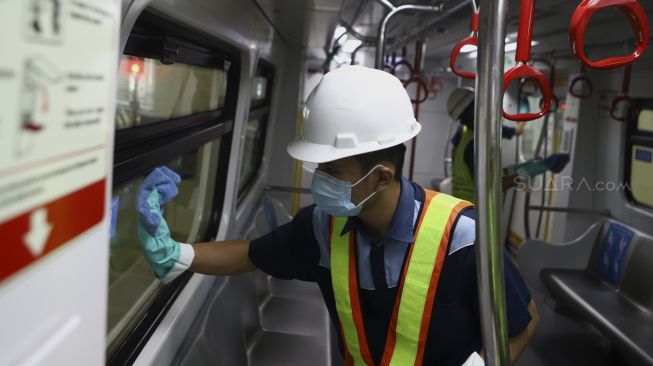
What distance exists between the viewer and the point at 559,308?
186 inches

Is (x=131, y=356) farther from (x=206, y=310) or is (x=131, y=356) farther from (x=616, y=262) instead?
(x=616, y=262)

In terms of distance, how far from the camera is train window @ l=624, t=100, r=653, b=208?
426cm

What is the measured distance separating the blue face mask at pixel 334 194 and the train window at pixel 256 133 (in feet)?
6.94

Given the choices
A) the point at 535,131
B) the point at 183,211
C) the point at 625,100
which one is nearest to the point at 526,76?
the point at 183,211

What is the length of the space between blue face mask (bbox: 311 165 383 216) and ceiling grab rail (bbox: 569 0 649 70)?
626 mm

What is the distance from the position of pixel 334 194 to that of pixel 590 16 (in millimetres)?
783

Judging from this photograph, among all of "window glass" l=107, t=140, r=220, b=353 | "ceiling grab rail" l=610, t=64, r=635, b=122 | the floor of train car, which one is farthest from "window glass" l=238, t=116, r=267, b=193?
"ceiling grab rail" l=610, t=64, r=635, b=122

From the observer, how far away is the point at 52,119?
0.44 meters

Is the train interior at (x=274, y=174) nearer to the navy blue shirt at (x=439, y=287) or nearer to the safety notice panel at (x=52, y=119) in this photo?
the safety notice panel at (x=52, y=119)

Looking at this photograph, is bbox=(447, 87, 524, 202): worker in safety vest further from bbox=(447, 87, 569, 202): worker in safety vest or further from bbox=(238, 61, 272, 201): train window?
bbox=(238, 61, 272, 201): train window

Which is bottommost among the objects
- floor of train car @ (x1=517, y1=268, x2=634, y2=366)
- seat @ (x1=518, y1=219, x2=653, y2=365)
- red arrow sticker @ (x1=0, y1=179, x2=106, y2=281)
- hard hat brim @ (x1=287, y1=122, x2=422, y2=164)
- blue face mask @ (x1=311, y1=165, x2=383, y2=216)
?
floor of train car @ (x1=517, y1=268, x2=634, y2=366)

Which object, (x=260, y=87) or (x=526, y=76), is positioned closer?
(x=526, y=76)

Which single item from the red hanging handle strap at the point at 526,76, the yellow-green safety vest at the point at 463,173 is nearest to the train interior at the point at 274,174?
the red hanging handle strap at the point at 526,76

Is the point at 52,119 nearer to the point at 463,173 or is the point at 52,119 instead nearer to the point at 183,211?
the point at 183,211
